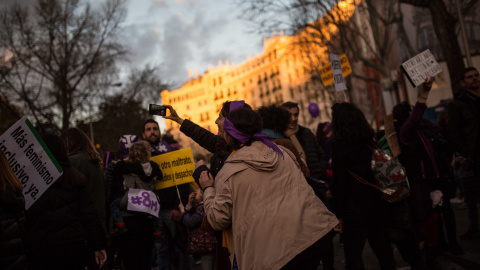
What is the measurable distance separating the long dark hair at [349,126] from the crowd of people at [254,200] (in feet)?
→ 0.03

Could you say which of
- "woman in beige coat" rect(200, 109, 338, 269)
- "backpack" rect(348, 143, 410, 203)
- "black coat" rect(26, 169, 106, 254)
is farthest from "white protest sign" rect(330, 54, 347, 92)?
"woman in beige coat" rect(200, 109, 338, 269)

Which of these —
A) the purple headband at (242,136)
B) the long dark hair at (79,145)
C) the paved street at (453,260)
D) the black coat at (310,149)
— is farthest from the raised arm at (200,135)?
the paved street at (453,260)

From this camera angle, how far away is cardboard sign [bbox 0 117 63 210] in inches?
151

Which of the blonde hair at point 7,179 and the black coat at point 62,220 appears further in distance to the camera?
the black coat at point 62,220

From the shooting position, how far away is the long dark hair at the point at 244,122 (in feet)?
11.1

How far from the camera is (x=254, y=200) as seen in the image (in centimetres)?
314

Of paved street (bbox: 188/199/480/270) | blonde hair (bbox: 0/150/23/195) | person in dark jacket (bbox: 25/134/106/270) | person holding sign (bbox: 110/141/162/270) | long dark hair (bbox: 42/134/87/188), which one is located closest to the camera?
blonde hair (bbox: 0/150/23/195)

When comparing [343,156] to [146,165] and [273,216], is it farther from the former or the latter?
[146,165]

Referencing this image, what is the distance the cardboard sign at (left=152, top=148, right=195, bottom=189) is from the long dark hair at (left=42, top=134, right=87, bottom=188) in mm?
1799

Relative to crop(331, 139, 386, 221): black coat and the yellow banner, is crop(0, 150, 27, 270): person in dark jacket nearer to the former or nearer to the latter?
crop(331, 139, 386, 221): black coat

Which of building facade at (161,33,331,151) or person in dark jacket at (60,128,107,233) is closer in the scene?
person in dark jacket at (60,128,107,233)

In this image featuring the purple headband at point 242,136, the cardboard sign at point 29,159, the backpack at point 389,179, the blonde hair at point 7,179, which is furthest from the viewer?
the backpack at point 389,179

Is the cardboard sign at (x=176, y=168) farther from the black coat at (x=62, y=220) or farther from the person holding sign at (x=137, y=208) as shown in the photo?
the black coat at (x=62, y=220)

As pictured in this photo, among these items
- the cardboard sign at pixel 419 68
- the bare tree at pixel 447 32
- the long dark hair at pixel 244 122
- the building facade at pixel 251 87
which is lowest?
the long dark hair at pixel 244 122
